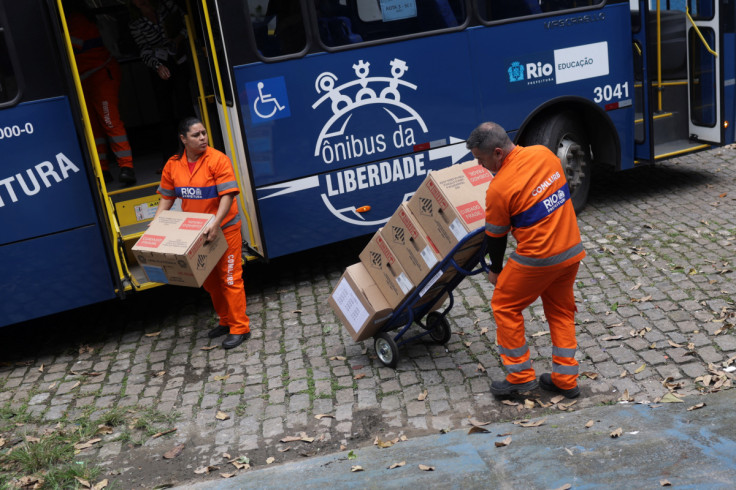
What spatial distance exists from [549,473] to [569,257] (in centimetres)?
128

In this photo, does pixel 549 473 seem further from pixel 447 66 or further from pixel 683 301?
pixel 447 66

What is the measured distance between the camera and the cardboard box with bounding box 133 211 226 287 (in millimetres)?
5797

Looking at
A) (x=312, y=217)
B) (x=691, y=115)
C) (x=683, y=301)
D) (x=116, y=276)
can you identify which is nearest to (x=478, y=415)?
(x=683, y=301)

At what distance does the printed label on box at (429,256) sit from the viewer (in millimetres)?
5219

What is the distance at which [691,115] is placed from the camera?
29.1ft

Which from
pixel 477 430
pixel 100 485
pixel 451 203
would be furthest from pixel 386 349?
pixel 100 485

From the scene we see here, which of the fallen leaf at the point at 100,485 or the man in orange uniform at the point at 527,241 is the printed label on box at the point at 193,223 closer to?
the fallen leaf at the point at 100,485

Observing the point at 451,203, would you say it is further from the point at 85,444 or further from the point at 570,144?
the point at 570,144

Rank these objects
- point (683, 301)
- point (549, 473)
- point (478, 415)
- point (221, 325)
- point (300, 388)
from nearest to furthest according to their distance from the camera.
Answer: point (549, 473)
point (478, 415)
point (300, 388)
point (683, 301)
point (221, 325)

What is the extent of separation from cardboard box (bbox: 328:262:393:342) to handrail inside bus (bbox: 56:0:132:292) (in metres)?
1.85

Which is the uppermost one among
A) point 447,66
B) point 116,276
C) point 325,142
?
point 447,66

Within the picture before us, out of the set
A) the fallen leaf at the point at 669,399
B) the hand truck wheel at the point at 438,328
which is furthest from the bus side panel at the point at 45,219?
the fallen leaf at the point at 669,399

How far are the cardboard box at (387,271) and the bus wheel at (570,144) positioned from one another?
9.70 ft

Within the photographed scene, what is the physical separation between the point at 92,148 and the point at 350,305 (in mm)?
2368
